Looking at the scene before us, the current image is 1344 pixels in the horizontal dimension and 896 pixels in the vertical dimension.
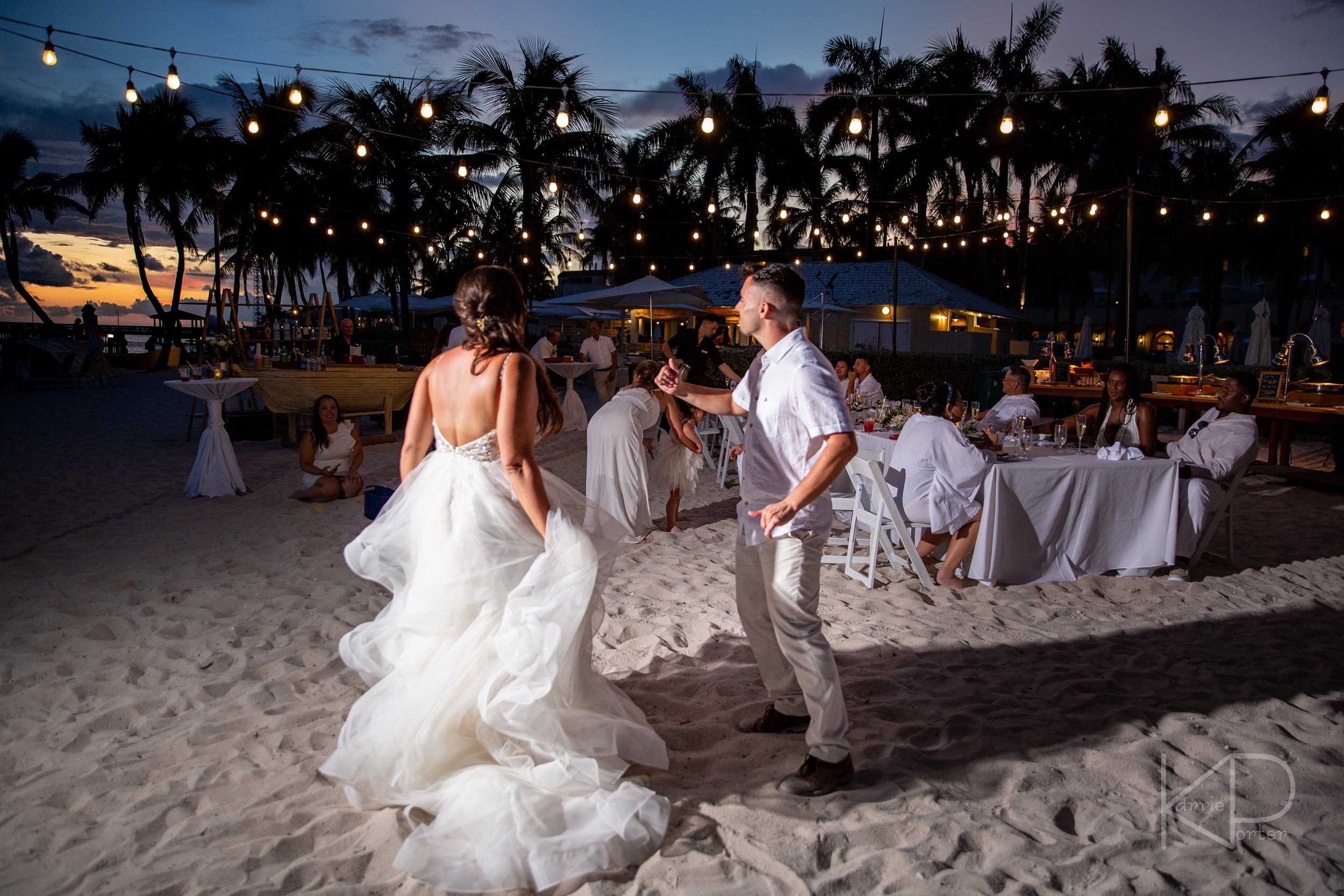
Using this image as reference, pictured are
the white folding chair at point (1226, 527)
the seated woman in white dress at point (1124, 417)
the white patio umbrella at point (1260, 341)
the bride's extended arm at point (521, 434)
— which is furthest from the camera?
the white patio umbrella at point (1260, 341)

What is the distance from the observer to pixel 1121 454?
521 centimetres

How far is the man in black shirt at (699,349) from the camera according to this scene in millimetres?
8672

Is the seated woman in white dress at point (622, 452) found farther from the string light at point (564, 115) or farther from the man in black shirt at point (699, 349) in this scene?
the string light at point (564, 115)

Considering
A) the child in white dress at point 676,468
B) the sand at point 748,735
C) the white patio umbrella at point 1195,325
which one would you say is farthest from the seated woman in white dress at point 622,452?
the white patio umbrella at point 1195,325

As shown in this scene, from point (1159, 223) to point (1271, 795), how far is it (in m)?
42.5

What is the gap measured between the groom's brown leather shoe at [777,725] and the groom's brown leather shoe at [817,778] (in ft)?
1.29

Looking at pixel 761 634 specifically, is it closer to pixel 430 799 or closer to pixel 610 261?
pixel 430 799

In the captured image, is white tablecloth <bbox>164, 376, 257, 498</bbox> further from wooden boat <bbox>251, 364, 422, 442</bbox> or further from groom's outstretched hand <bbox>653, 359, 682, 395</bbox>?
groom's outstretched hand <bbox>653, 359, 682, 395</bbox>

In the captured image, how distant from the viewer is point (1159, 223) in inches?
1455

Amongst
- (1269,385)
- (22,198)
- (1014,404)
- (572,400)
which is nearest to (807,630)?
(1014,404)

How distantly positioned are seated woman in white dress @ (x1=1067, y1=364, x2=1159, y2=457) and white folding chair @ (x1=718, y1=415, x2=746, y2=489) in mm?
3176

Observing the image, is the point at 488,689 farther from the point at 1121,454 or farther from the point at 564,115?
the point at 564,115

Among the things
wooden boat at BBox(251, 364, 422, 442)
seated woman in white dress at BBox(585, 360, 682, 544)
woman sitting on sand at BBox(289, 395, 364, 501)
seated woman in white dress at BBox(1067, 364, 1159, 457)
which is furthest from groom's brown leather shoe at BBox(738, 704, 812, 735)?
wooden boat at BBox(251, 364, 422, 442)

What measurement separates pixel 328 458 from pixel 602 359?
7180mm
